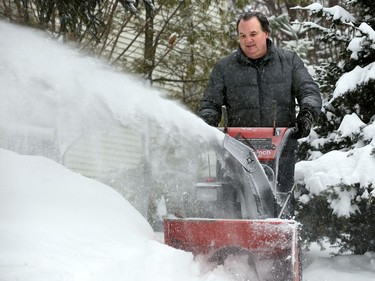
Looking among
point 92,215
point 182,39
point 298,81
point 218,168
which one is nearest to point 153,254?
point 92,215

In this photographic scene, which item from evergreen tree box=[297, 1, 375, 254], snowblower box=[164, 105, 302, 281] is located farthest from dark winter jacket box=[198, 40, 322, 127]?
evergreen tree box=[297, 1, 375, 254]

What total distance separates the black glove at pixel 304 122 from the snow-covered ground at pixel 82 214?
2.08ft

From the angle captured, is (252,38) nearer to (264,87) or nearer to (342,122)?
(264,87)

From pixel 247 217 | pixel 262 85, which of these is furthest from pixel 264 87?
pixel 247 217

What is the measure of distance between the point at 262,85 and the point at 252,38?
37 centimetres

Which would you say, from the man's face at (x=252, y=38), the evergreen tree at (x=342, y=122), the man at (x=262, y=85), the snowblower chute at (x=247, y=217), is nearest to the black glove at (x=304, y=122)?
the snowblower chute at (x=247, y=217)

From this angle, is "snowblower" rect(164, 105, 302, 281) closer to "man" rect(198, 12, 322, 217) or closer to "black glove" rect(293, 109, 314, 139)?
"black glove" rect(293, 109, 314, 139)

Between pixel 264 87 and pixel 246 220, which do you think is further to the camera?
pixel 264 87

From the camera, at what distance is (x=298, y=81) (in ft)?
15.7

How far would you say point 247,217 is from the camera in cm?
421

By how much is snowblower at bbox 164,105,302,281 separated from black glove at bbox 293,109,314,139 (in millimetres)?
71

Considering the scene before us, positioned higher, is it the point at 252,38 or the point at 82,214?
the point at 252,38

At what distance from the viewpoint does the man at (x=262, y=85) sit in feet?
15.5

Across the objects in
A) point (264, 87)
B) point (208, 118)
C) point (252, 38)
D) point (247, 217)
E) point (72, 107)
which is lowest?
point (247, 217)
